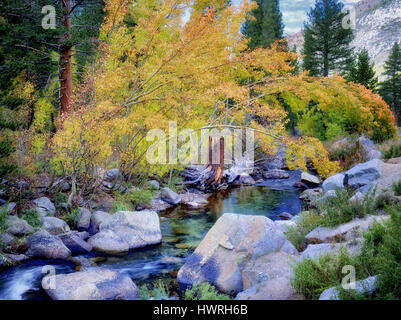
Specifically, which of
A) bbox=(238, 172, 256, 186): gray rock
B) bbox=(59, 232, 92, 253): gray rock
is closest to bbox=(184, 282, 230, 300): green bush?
bbox=(59, 232, 92, 253): gray rock

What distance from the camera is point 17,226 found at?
694 cm

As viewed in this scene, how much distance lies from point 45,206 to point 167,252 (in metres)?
3.99

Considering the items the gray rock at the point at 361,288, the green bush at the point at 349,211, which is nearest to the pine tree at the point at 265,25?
the green bush at the point at 349,211

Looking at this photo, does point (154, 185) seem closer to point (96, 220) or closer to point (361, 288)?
point (96, 220)

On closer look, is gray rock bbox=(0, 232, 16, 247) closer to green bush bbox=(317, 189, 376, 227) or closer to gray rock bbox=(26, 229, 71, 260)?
gray rock bbox=(26, 229, 71, 260)

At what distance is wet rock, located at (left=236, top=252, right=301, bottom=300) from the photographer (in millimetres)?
3896

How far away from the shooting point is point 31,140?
962cm

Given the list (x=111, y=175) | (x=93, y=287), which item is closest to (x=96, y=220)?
(x=93, y=287)

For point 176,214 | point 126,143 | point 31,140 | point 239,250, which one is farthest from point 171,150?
point 239,250

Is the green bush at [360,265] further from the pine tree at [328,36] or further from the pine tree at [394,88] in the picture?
the pine tree at [394,88]

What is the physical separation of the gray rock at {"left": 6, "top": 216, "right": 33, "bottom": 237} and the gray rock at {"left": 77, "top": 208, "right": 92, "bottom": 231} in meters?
1.37

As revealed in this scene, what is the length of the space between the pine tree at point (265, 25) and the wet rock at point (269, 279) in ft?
100.0
